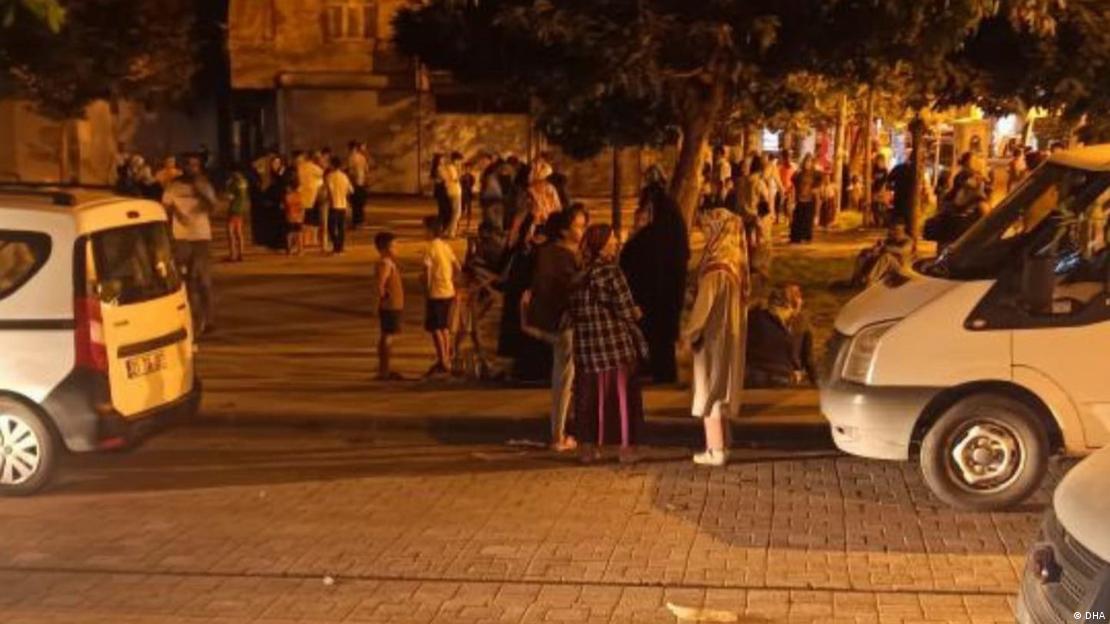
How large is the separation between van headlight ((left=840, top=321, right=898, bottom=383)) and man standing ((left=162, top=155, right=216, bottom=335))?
8.62m

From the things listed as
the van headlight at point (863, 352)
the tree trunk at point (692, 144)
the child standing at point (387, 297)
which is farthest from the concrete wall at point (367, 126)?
the van headlight at point (863, 352)

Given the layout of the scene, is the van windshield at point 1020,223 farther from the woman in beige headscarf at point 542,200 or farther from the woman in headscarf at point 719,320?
the woman in beige headscarf at point 542,200

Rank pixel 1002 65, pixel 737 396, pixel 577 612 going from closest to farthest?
pixel 577 612
pixel 737 396
pixel 1002 65

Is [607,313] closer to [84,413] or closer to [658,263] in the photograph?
[658,263]

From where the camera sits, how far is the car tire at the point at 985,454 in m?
8.70

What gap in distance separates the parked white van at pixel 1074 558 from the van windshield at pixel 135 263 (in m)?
6.41

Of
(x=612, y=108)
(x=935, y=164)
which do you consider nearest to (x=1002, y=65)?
(x=612, y=108)

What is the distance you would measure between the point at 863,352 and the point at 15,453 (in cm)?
509

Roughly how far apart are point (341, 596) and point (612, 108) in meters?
9.12

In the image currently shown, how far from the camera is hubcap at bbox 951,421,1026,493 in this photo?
8.75 metres

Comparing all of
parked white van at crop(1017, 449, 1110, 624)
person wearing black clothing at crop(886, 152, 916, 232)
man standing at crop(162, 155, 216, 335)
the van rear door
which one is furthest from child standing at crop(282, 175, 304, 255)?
parked white van at crop(1017, 449, 1110, 624)

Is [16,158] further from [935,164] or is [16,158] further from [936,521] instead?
[936,521]

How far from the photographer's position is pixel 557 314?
10383 mm

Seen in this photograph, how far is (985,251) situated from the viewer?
909 centimetres
